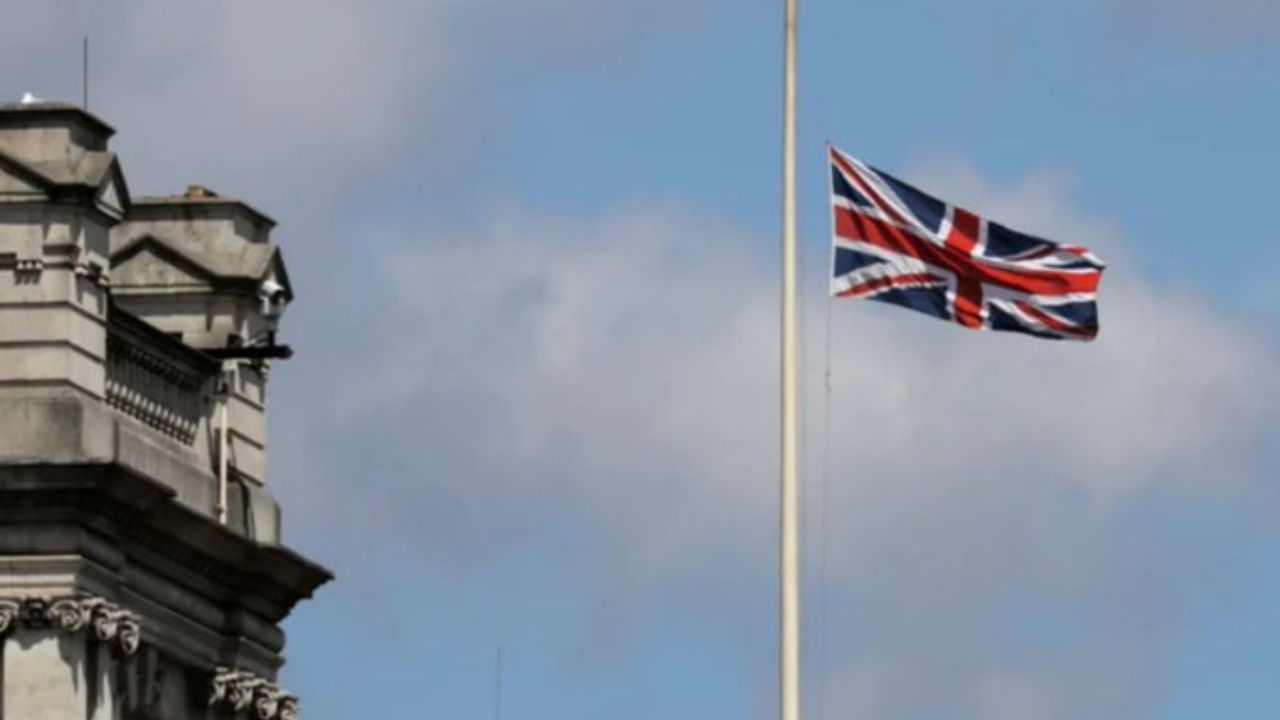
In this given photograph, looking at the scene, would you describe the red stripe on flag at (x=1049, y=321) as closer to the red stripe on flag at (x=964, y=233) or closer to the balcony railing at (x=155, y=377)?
the red stripe on flag at (x=964, y=233)

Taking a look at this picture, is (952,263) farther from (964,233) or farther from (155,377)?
(155,377)

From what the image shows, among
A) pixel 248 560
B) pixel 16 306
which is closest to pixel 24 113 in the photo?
pixel 16 306

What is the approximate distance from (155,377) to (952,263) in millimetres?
10446

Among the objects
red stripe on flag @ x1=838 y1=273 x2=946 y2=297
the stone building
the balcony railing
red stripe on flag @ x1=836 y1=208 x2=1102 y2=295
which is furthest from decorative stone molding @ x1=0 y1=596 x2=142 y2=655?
red stripe on flag @ x1=836 y1=208 x2=1102 y2=295

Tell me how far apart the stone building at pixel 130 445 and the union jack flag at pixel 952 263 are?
8.22 meters

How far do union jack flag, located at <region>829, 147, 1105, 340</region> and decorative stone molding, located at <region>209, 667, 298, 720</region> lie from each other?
1052cm

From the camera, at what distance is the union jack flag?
60562 millimetres

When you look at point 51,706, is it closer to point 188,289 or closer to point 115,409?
point 115,409

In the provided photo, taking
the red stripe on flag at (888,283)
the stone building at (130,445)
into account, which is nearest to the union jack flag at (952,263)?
the red stripe on flag at (888,283)

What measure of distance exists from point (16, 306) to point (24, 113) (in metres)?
2.18

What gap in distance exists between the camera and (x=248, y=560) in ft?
221

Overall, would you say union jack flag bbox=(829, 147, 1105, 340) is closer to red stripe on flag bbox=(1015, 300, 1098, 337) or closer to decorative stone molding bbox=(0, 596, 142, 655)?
red stripe on flag bbox=(1015, 300, 1098, 337)

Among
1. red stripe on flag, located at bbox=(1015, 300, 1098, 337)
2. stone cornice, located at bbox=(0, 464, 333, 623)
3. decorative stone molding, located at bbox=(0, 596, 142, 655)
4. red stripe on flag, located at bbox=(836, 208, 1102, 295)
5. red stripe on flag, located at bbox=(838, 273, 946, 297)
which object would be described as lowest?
decorative stone molding, located at bbox=(0, 596, 142, 655)

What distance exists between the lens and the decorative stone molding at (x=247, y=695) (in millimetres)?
67125
